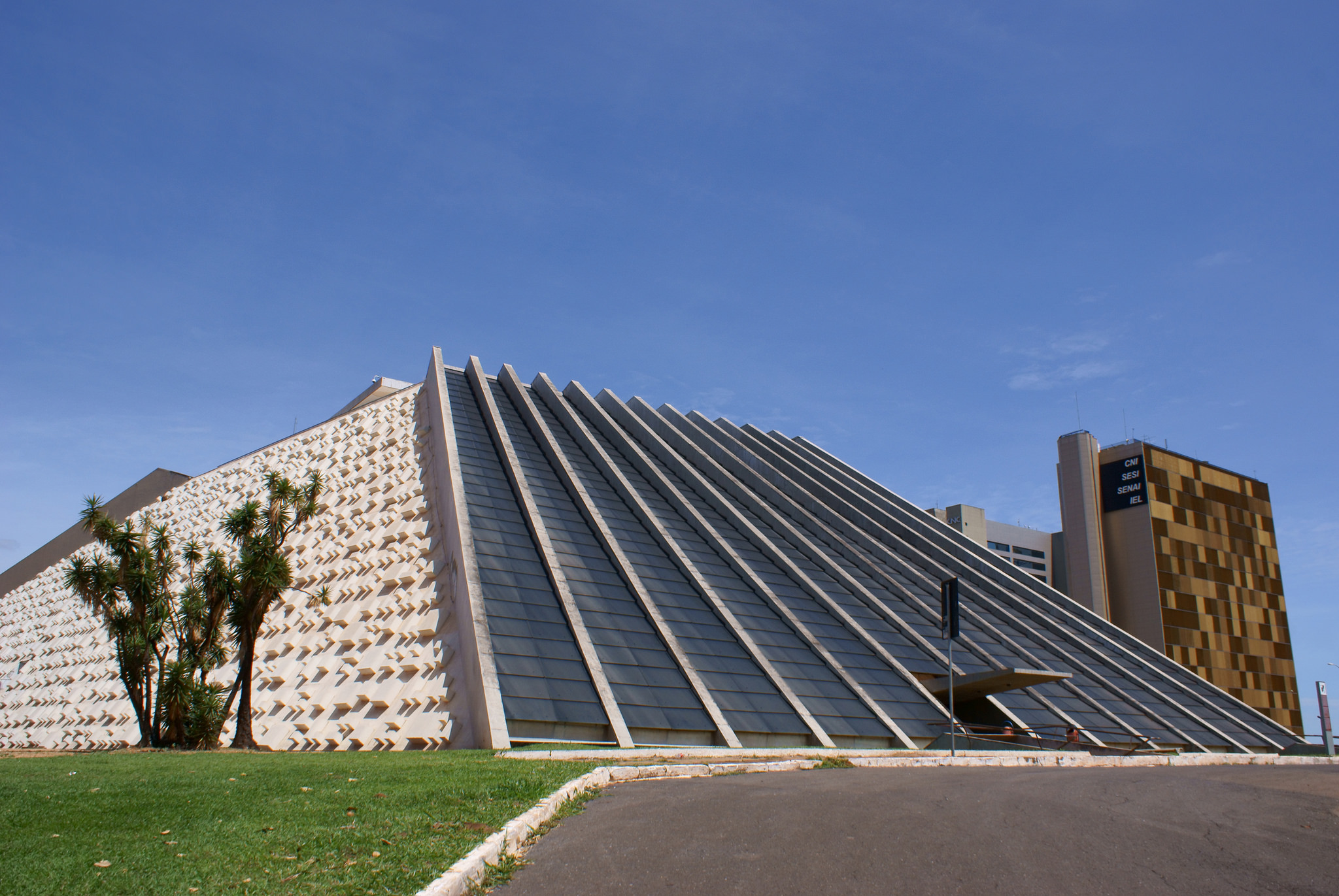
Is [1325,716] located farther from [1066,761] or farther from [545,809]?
[545,809]

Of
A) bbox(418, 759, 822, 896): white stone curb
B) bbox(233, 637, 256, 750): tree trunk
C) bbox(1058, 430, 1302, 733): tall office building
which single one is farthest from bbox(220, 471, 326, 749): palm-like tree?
bbox(1058, 430, 1302, 733): tall office building

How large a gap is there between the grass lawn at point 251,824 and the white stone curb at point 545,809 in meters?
0.19

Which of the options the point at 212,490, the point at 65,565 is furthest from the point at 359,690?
the point at 65,565

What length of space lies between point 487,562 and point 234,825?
47.5 feet

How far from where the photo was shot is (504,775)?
397 inches

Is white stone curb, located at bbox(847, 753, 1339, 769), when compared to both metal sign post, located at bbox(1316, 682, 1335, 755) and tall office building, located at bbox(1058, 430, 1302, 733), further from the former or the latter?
tall office building, located at bbox(1058, 430, 1302, 733)

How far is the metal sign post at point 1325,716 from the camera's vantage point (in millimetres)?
26484

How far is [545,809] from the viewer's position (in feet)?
25.5

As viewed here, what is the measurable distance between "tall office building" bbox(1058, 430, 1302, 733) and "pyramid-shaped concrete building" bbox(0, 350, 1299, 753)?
1101 inches

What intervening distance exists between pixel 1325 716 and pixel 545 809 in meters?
29.8

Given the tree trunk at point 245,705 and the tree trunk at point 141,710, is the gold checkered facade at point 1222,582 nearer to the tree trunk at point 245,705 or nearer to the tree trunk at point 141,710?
the tree trunk at point 245,705

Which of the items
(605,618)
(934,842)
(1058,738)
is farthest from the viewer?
(1058,738)

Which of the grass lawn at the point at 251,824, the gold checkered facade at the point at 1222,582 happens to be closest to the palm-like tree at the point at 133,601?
the grass lawn at the point at 251,824

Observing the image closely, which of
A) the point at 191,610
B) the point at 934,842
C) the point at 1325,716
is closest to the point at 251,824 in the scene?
the point at 934,842
